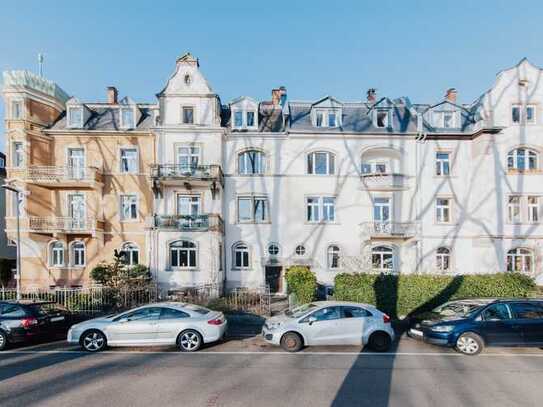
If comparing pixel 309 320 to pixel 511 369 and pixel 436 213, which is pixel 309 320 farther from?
pixel 436 213

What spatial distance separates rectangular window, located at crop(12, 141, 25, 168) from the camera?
60.0 ft

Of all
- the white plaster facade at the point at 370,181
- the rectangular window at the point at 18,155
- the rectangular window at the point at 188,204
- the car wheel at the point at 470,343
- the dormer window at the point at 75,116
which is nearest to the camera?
the car wheel at the point at 470,343

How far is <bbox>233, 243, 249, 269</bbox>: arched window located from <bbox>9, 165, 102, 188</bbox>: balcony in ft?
32.3

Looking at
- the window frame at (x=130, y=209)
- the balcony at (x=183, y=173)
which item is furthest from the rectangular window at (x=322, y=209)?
the window frame at (x=130, y=209)

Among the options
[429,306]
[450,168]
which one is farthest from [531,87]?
[429,306]

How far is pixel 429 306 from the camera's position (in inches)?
465

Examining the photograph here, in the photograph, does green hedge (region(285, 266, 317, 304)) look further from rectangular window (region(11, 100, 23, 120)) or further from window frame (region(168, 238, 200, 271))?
rectangular window (region(11, 100, 23, 120))

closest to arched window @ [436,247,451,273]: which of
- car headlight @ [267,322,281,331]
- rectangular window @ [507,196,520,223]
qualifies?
rectangular window @ [507,196,520,223]

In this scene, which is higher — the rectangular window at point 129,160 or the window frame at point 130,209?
the rectangular window at point 129,160

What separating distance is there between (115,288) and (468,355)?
1358 centimetres

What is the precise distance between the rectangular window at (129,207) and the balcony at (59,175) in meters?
1.95

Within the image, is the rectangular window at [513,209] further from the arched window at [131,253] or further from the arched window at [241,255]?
the arched window at [131,253]

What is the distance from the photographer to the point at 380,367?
24.1 ft

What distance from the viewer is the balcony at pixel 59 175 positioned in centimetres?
1814
